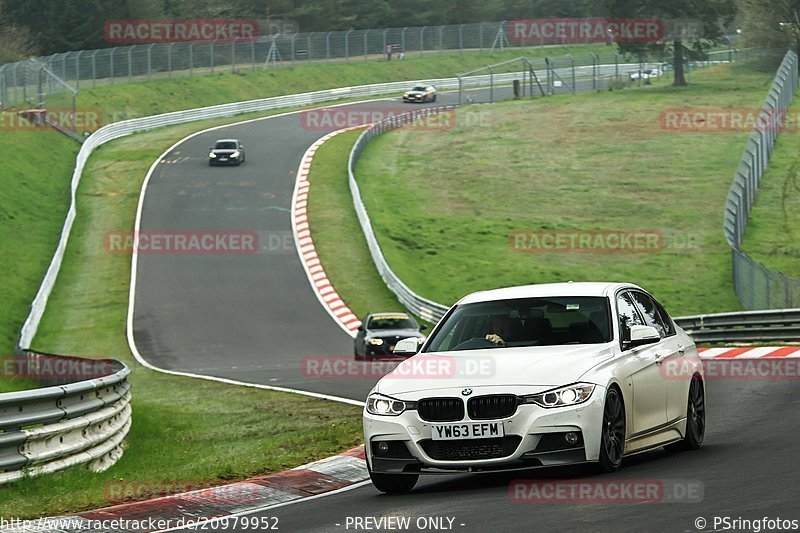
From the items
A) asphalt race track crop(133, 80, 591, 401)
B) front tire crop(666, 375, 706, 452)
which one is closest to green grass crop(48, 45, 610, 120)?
asphalt race track crop(133, 80, 591, 401)

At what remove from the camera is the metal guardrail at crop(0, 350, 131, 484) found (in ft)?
36.4

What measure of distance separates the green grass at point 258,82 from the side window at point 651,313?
5999 centimetres

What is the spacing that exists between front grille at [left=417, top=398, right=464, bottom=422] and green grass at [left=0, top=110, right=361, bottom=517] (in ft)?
8.44

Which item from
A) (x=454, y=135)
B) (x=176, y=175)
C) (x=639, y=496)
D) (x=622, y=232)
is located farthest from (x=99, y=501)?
(x=454, y=135)

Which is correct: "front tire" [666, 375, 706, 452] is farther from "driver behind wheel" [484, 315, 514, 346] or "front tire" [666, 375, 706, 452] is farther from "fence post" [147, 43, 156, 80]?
"fence post" [147, 43, 156, 80]

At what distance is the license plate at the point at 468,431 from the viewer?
9.82 m

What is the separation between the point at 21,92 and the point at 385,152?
18193 mm

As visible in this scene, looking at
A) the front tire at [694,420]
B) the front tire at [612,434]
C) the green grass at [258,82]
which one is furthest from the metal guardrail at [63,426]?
the green grass at [258,82]

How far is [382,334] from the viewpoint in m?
30.4

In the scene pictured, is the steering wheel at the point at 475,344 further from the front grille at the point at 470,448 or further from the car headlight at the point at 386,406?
the front grille at the point at 470,448

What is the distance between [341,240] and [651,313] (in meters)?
36.9

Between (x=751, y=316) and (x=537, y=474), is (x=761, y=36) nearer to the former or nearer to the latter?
(x=751, y=316)

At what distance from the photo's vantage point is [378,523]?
891 cm

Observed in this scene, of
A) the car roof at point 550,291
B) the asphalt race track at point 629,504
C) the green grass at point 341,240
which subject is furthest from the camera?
the green grass at point 341,240
